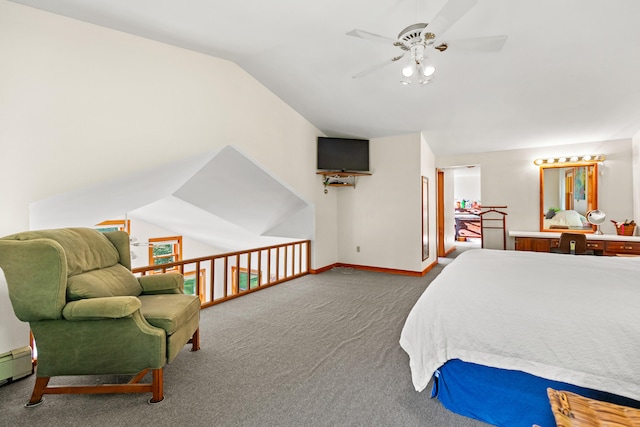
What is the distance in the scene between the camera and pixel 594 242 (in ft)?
14.2

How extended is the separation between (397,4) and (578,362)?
259 centimetres

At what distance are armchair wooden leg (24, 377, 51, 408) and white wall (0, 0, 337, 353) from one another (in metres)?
0.50

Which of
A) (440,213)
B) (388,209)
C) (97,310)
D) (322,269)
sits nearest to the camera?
(97,310)

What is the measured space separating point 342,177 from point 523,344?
14.6 ft

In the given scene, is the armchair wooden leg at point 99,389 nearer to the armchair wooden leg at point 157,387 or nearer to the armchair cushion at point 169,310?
the armchair wooden leg at point 157,387

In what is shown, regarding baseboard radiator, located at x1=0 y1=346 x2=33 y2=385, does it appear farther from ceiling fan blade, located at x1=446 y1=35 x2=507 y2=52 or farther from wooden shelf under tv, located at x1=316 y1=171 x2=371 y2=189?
wooden shelf under tv, located at x1=316 y1=171 x2=371 y2=189

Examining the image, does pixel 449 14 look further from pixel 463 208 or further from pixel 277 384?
pixel 463 208

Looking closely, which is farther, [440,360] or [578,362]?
[440,360]

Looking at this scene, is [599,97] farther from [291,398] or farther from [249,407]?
[249,407]

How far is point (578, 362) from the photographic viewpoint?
132 centimetres

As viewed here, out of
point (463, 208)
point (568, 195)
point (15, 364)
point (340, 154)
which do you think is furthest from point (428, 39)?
point (463, 208)

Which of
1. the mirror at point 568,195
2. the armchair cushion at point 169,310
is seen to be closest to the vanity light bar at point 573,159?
the mirror at point 568,195

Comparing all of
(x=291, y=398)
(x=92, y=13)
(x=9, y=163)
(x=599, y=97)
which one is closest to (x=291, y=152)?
(x=92, y=13)

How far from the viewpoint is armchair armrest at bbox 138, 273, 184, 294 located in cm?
237
